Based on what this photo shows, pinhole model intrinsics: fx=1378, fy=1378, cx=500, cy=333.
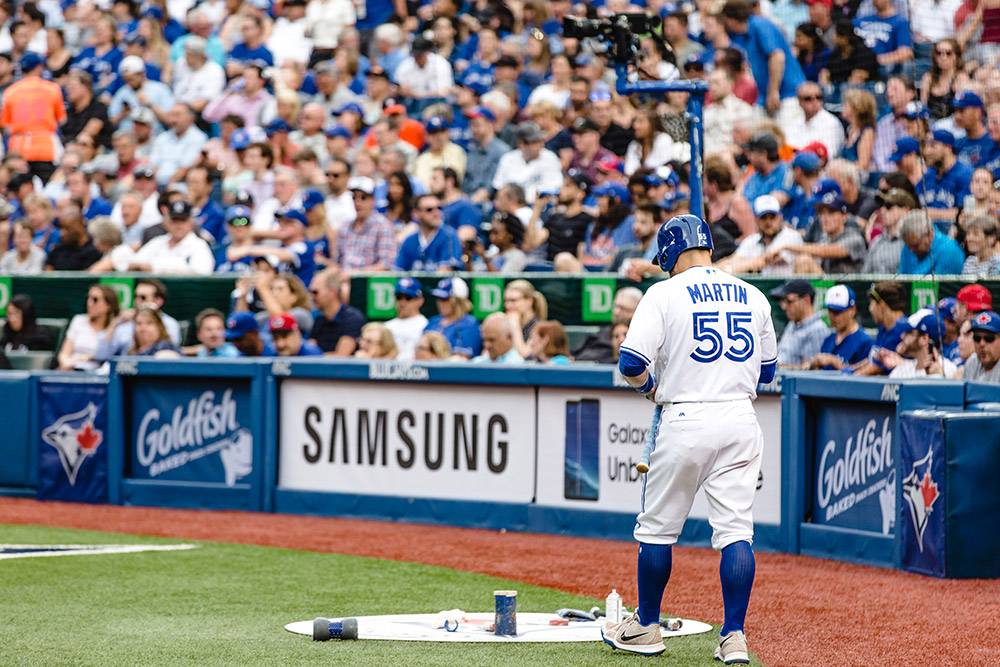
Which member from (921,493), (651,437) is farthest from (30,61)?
(651,437)

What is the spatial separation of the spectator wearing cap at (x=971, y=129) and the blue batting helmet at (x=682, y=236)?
14.4 feet

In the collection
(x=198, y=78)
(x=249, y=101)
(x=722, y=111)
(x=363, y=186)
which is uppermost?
(x=198, y=78)

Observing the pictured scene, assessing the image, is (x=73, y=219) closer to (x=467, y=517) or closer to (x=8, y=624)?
(x=467, y=517)

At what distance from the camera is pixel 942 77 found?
9.82 m

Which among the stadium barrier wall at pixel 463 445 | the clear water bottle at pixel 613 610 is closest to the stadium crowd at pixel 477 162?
the stadium barrier wall at pixel 463 445

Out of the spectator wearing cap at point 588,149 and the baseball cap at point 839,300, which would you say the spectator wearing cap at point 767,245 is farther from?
the spectator wearing cap at point 588,149

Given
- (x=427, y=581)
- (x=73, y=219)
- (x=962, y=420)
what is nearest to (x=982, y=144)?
(x=962, y=420)

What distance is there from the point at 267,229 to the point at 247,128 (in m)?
2.75

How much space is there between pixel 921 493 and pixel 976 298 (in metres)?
1.73

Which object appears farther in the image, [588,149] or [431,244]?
[588,149]

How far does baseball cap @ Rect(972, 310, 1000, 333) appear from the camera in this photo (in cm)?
827

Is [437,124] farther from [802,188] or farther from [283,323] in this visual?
[802,188]

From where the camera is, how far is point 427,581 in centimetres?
764

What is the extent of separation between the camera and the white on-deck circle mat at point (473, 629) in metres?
5.92
